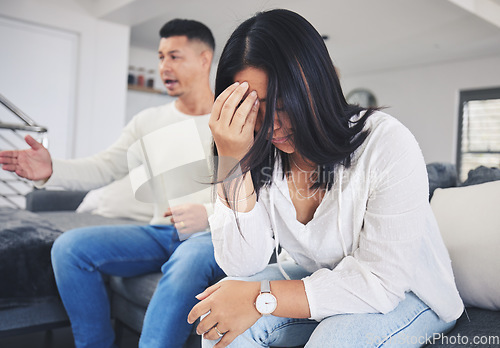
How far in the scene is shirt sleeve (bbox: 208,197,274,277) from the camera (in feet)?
3.37

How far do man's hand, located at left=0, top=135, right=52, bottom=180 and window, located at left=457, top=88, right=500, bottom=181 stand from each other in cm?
673

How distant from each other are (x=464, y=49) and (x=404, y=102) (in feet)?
5.13

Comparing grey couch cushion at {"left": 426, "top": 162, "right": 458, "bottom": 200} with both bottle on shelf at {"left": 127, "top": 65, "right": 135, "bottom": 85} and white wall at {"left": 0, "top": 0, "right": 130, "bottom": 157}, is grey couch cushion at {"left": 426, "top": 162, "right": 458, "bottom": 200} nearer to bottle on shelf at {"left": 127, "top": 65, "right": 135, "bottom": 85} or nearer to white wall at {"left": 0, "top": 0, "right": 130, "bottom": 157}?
white wall at {"left": 0, "top": 0, "right": 130, "bottom": 157}

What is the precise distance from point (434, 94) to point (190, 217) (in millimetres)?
6997

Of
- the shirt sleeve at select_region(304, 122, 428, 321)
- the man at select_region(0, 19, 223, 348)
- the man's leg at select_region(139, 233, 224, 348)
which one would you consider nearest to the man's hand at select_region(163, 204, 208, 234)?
the man at select_region(0, 19, 223, 348)

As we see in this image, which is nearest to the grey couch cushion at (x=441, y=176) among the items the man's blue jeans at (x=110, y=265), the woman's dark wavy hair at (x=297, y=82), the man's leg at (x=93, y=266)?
the woman's dark wavy hair at (x=297, y=82)

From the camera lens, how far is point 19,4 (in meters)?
4.59

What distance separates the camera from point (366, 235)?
0.94 metres

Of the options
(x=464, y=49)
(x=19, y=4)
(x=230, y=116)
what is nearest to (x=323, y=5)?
(x=464, y=49)

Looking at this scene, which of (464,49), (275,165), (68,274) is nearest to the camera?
(275,165)

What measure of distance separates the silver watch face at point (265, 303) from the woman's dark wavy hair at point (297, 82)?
273 mm

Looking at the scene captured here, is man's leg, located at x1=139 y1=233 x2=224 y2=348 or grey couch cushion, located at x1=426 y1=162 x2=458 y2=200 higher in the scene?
grey couch cushion, located at x1=426 y1=162 x2=458 y2=200

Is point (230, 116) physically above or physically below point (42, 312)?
above

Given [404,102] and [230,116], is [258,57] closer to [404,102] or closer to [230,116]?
[230,116]
